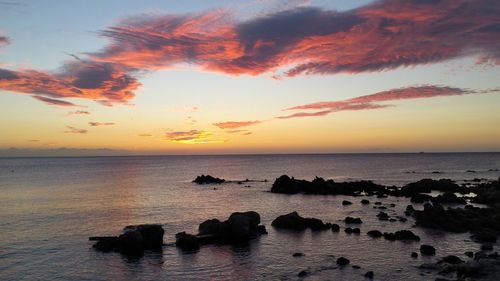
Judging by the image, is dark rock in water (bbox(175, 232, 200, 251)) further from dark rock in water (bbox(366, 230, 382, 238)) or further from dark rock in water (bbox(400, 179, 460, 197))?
dark rock in water (bbox(400, 179, 460, 197))

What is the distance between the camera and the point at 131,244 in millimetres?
39094

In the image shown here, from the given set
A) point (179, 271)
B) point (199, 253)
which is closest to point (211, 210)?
point (199, 253)

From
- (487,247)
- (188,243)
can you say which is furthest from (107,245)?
(487,247)

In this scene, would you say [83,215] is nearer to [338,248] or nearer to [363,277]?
[338,248]

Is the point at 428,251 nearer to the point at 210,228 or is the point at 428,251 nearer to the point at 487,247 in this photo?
the point at 487,247

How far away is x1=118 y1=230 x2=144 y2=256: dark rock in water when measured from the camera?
38781 millimetres

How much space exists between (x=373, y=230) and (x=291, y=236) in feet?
30.3

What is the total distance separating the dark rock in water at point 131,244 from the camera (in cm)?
3878

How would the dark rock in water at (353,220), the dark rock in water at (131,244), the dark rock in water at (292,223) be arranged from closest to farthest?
the dark rock in water at (131,244)
the dark rock in water at (292,223)
the dark rock in water at (353,220)

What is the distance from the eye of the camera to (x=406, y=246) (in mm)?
39812

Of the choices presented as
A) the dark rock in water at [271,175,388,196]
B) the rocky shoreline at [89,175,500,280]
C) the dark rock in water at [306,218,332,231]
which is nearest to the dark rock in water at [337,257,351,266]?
the rocky shoreline at [89,175,500,280]

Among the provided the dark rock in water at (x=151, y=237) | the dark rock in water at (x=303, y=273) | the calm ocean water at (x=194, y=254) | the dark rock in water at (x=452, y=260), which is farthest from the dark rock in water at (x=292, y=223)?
the dark rock in water at (x=452, y=260)

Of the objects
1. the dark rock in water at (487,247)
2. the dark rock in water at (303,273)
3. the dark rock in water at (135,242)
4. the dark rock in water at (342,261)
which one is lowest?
the dark rock in water at (303,273)

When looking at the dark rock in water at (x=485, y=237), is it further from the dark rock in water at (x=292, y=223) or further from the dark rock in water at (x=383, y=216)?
the dark rock in water at (x=292, y=223)
